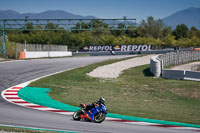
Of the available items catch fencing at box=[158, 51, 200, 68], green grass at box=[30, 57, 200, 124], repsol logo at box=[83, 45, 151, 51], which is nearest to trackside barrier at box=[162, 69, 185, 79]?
green grass at box=[30, 57, 200, 124]

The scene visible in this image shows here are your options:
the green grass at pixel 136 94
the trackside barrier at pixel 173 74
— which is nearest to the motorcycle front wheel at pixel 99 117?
the green grass at pixel 136 94

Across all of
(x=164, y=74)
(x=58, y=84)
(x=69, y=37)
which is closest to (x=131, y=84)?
(x=164, y=74)

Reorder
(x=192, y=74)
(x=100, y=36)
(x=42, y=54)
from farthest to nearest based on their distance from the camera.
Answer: (x=100, y=36)
(x=42, y=54)
(x=192, y=74)

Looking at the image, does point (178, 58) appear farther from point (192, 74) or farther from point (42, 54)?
point (42, 54)

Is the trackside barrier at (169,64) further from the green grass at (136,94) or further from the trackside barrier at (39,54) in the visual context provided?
the trackside barrier at (39,54)

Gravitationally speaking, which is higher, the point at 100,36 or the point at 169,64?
the point at 100,36

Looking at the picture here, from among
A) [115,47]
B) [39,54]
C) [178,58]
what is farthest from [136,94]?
[115,47]

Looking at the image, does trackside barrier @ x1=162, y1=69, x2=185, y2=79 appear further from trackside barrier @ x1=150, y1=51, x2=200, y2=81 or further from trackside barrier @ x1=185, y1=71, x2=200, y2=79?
trackside barrier @ x1=185, y1=71, x2=200, y2=79

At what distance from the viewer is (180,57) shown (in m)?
30.2

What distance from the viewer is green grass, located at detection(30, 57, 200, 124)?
12.7m

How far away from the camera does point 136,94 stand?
1717cm

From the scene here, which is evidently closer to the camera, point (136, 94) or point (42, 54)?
point (136, 94)

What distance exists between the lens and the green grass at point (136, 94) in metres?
12.7

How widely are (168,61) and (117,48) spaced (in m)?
43.2
